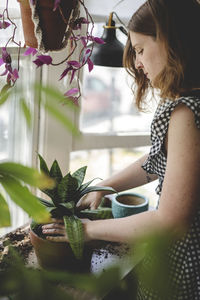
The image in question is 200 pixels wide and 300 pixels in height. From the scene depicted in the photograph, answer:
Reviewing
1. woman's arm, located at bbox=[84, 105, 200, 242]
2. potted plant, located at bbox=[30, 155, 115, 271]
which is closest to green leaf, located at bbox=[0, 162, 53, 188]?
woman's arm, located at bbox=[84, 105, 200, 242]

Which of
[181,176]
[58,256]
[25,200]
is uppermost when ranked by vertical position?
[25,200]

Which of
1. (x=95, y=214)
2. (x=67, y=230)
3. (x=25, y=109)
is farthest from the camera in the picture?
(x=95, y=214)

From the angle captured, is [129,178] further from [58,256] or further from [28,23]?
[28,23]

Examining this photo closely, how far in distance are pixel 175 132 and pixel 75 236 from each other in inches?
14.5

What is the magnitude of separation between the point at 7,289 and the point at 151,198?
1.85m

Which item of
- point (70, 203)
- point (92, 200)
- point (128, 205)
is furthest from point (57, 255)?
point (128, 205)

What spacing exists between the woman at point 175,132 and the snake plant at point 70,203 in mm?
31

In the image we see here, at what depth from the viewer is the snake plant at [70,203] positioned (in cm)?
90

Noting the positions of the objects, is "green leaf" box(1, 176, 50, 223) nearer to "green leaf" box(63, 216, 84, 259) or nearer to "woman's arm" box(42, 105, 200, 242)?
"woman's arm" box(42, 105, 200, 242)

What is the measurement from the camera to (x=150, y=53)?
93cm

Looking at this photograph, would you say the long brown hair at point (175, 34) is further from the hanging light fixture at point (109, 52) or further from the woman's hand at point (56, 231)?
the woman's hand at point (56, 231)

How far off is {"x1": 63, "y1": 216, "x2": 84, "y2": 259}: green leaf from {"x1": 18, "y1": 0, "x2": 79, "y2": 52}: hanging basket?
46cm

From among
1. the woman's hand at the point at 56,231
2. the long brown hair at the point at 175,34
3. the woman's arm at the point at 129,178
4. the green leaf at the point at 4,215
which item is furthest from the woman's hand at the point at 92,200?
the green leaf at the point at 4,215

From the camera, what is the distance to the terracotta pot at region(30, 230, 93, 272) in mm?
924
